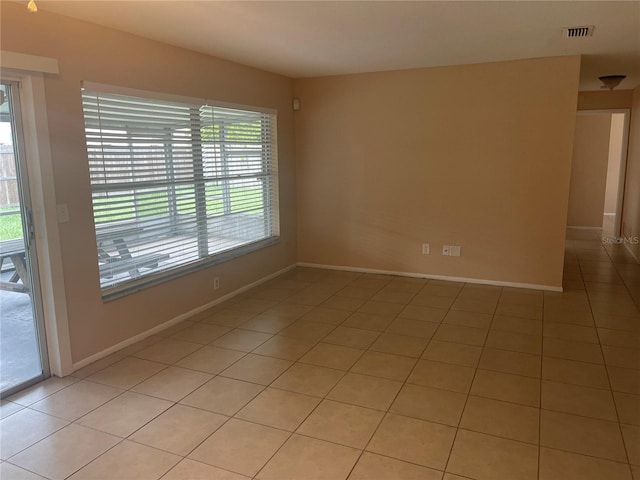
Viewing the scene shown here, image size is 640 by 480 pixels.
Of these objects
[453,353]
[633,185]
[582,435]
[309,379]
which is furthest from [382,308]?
[633,185]

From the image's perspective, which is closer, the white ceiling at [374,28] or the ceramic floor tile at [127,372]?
the white ceiling at [374,28]

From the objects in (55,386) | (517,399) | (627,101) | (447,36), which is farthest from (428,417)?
(627,101)

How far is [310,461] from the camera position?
2.20 metres

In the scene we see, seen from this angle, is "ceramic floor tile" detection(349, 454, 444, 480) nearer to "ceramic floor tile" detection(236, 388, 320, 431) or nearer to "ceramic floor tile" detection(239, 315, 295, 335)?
"ceramic floor tile" detection(236, 388, 320, 431)

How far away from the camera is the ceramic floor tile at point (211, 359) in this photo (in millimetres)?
3166

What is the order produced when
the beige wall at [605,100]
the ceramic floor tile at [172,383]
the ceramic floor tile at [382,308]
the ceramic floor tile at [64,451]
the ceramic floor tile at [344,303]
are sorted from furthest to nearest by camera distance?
the beige wall at [605,100] → the ceramic floor tile at [344,303] → the ceramic floor tile at [382,308] → the ceramic floor tile at [172,383] → the ceramic floor tile at [64,451]

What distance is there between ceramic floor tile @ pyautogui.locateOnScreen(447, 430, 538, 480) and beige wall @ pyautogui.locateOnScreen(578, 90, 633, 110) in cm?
624

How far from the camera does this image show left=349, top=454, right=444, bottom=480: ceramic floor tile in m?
2.08

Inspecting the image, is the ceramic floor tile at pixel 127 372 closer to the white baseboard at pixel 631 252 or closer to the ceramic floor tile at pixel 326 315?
the ceramic floor tile at pixel 326 315

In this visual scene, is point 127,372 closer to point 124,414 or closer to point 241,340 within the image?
point 124,414

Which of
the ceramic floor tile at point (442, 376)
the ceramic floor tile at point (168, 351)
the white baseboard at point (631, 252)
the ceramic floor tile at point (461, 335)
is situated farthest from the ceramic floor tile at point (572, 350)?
the white baseboard at point (631, 252)

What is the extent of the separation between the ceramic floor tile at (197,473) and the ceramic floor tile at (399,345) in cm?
158

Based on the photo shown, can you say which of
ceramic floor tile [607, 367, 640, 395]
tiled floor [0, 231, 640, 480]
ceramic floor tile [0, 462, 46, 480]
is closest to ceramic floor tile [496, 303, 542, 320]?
tiled floor [0, 231, 640, 480]

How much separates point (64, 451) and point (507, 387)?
2.48 meters
